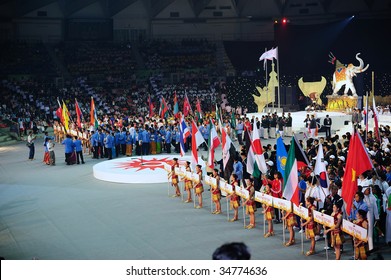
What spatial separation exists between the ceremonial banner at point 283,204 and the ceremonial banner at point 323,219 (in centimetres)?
77

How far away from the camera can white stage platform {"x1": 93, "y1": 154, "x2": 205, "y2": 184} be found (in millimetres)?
17359

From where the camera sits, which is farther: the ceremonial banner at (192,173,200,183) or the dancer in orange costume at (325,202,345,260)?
the ceremonial banner at (192,173,200,183)

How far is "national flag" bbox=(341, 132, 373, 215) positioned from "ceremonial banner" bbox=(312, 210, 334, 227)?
41cm

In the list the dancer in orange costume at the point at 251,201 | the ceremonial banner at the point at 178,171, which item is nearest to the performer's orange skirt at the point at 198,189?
the ceremonial banner at the point at 178,171

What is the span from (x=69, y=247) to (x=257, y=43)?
1342 inches

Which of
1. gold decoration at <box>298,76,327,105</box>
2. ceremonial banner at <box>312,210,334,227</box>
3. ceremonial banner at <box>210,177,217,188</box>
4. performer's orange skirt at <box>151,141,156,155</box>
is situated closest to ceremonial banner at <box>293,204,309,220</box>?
ceremonial banner at <box>312,210,334,227</box>

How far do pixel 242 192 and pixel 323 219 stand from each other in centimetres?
257

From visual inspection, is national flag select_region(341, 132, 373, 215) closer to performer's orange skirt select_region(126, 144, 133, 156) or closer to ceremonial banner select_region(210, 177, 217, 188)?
ceremonial banner select_region(210, 177, 217, 188)

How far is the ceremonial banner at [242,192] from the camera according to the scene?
11945mm

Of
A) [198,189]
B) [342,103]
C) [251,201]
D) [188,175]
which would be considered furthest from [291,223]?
[342,103]

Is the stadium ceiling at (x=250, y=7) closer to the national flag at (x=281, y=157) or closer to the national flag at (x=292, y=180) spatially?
the national flag at (x=281, y=157)

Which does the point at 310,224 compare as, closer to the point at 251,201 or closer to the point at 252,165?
the point at 251,201

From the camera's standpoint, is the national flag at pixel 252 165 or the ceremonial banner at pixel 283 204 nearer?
the ceremonial banner at pixel 283 204

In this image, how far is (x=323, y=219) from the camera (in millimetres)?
9945
